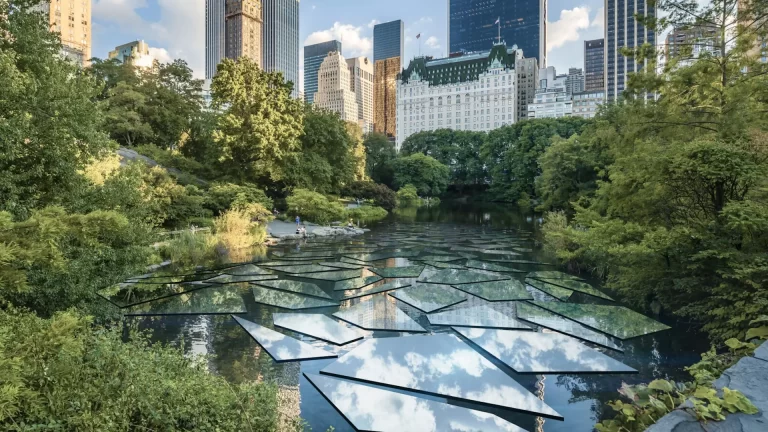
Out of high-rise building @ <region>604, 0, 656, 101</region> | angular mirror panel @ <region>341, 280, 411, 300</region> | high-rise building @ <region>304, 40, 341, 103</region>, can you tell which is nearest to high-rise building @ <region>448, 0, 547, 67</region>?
high-rise building @ <region>604, 0, 656, 101</region>

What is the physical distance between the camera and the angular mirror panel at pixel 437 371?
4.52m

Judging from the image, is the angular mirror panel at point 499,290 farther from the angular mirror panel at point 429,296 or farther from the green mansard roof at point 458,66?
the green mansard roof at point 458,66

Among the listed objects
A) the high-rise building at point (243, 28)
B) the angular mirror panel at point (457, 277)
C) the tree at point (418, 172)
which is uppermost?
the high-rise building at point (243, 28)

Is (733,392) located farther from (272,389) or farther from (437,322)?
(437,322)

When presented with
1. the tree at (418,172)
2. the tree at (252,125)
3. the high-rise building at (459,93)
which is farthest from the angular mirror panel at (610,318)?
the high-rise building at (459,93)

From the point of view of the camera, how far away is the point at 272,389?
11.6 feet

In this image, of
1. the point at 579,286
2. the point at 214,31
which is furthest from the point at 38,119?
the point at 214,31

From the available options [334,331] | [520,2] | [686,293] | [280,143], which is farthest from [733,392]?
[520,2]

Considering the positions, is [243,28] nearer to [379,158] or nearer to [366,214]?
[379,158]

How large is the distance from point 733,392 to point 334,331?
5.16m

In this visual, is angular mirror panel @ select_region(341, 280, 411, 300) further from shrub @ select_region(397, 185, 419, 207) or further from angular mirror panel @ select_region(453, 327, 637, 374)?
shrub @ select_region(397, 185, 419, 207)

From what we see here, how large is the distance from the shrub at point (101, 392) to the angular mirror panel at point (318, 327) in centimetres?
278

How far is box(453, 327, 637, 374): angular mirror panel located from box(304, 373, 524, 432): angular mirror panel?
1.33m

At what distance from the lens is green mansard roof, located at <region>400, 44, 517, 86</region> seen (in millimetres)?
92875
